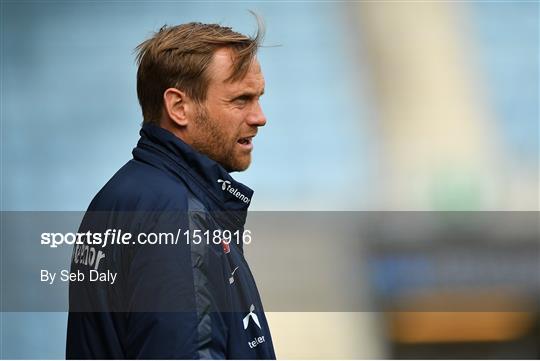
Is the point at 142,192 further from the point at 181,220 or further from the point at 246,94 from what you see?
the point at 246,94

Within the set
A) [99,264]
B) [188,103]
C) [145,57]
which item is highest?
[145,57]

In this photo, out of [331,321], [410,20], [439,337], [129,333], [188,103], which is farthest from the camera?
[410,20]

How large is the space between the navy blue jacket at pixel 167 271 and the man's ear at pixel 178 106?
0.17 ft

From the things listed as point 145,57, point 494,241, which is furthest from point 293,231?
point 145,57

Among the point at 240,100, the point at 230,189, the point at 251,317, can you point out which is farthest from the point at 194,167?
the point at 251,317

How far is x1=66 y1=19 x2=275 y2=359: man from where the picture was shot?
198cm

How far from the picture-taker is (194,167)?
2.15 metres

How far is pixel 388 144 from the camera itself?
5105 mm

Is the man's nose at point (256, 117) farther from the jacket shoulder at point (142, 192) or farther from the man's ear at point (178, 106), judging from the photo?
the jacket shoulder at point (142, 192)

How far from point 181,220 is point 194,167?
0.16 m

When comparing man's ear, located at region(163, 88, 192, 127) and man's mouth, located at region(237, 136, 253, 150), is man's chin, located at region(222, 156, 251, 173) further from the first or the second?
man's ear, located at region(163, 88, 192, 127)

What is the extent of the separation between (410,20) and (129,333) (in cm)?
375

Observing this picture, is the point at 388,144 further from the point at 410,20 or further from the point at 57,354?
the point at 57,354

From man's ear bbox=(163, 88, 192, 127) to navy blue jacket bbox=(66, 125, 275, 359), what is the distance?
5 cm
